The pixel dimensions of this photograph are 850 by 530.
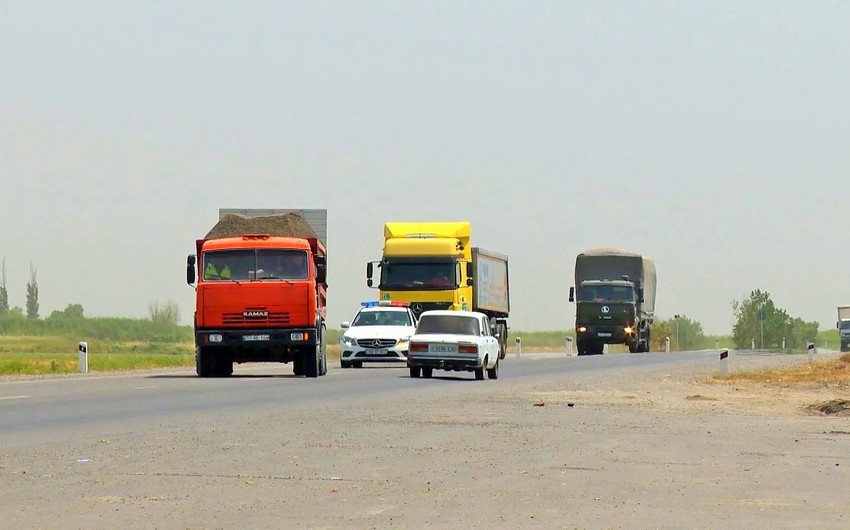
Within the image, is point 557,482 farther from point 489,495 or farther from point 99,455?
point 99,455

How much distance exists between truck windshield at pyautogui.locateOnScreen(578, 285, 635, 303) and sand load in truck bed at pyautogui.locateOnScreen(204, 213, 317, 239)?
3005 cm

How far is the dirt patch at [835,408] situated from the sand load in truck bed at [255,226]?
1772 centimetres

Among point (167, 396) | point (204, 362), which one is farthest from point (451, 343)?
point (167, 396)

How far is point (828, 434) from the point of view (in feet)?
64.5

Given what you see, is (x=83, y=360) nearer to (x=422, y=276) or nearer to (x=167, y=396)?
(x=422, y=276)

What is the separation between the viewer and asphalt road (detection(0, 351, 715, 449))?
19766 millimetres

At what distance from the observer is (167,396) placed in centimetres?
2723

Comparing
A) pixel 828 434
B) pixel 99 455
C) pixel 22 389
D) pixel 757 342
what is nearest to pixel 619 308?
pixel 22 389

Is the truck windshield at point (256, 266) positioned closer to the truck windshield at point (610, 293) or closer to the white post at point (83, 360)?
the white post at point (83, 360)

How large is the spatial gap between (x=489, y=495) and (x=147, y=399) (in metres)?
15.2

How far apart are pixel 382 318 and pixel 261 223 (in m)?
5.64

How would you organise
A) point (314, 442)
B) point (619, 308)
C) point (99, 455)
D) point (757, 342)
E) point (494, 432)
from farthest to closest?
point (757, 342) → point (619, 308) → point (494, 432) → point (314, 442) → point (99, 455)

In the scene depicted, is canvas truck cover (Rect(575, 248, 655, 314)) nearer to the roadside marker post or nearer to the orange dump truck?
the roadside marker post

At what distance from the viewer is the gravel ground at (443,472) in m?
10.7
